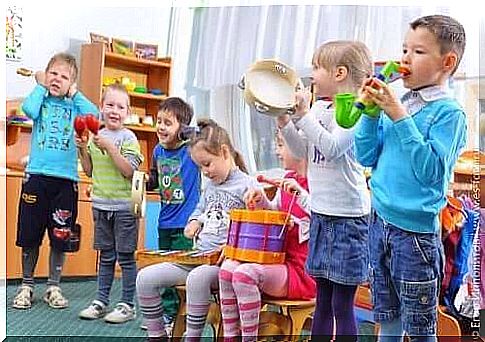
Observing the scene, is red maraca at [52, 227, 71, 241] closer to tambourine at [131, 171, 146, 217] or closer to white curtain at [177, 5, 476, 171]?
tambourine at [131, 171, 146, 217]

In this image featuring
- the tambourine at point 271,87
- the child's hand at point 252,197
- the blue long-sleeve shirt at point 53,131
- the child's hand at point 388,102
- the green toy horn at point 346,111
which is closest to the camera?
the child's hand at point 388,102

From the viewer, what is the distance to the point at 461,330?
1675 mm

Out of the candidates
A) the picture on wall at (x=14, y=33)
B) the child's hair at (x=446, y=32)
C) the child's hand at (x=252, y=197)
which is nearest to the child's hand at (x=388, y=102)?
the child's hair at (x=446, y=32)

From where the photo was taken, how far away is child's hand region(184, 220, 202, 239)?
175 centimetres

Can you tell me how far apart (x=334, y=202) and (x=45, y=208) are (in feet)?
2.22

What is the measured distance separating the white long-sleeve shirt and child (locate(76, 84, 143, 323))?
402 mm

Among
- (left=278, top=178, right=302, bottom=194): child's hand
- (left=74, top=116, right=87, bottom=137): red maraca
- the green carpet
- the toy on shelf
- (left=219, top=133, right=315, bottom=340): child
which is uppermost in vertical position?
the toy on shelf

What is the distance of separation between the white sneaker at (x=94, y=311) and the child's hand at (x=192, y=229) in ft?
0.79

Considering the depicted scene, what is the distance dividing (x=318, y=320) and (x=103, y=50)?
710 millimetres

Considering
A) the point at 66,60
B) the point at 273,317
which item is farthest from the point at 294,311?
the point at 66,60

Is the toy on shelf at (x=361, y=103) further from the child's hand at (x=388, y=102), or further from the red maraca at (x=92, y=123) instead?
the red maraca at (x=92, y=123)

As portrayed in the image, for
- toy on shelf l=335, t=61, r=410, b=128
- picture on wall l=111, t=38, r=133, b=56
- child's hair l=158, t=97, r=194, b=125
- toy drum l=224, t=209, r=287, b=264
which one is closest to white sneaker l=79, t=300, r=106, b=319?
toy drum l=224, t=209, r=287, b=264

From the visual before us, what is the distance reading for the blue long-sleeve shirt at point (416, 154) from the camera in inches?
55.1

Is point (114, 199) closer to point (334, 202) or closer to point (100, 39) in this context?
point (100, 39)
